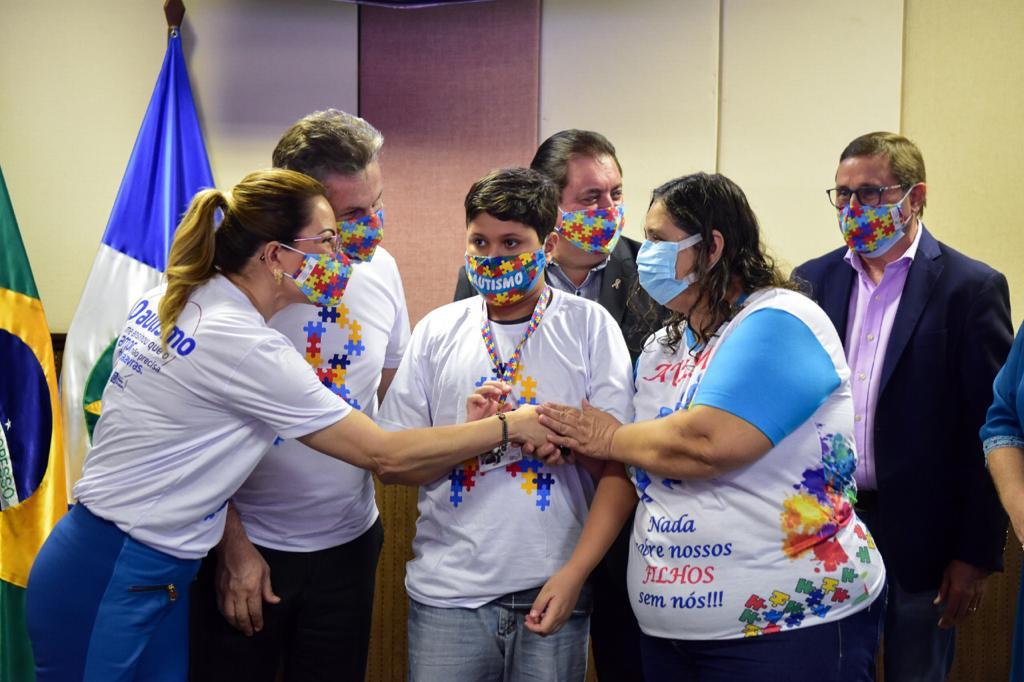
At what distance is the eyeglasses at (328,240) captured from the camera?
2164 millimetres

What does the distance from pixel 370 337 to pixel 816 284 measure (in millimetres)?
1454

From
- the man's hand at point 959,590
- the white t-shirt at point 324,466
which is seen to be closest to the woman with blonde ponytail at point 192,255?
the white t-shirt at point 324,466

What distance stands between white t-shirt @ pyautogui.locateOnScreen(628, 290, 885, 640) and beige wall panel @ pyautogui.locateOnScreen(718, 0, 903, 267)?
7.45ft

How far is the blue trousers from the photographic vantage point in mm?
1980

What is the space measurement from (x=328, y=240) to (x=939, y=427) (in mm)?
1737

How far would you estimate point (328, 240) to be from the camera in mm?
2203

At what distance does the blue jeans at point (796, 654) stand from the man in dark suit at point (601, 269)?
0.58 m

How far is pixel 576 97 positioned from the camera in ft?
13.7

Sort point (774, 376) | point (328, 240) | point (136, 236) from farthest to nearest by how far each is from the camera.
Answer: point (136, 236)
point (328, 240)
point (774, 376)

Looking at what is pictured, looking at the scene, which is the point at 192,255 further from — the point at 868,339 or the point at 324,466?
the point at 868,339

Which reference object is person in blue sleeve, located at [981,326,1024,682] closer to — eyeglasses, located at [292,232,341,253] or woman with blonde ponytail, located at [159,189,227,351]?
eyeglasses, located at [292,232,341,253]

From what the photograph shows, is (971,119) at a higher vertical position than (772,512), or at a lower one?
higher

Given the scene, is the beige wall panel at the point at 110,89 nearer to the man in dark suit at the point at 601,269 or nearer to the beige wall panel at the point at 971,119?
the man in dark suit at the point at 601,269

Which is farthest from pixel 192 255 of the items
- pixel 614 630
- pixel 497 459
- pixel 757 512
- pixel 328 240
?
pixel 614 630
